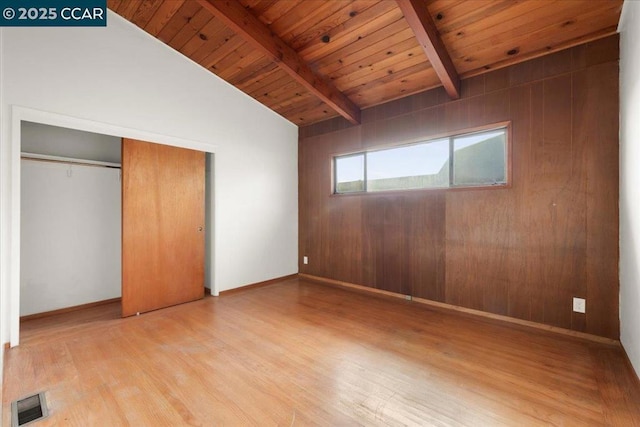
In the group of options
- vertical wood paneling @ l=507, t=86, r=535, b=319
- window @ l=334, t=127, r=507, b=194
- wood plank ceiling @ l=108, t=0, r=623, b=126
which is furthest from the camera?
window @ l=334, t=127, r=507, b=194

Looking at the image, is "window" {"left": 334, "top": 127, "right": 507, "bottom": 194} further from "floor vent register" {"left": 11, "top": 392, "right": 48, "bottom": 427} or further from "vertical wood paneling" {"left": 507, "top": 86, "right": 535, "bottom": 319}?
"floor vent register" {"left": 11, "top": 392, "right": 48, "bottom": 427}

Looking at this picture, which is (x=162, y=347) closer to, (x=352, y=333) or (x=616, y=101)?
(x=352, y=333)

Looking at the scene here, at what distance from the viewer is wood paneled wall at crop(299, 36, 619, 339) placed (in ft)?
7.84

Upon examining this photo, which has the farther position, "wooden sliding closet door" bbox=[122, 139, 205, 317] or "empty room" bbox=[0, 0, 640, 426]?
"wooden sliding closet door" bbox=[122, 139, 205, 317]

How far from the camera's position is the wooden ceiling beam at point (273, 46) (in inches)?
100

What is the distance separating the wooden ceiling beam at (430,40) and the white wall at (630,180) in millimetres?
1251

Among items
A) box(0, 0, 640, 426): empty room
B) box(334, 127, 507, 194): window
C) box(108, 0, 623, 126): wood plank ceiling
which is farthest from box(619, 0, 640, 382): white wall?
box(334, 127, 507, 194): window

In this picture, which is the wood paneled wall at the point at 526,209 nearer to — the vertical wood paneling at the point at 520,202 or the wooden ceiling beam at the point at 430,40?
the vertical wood paneling at the point at 520,202

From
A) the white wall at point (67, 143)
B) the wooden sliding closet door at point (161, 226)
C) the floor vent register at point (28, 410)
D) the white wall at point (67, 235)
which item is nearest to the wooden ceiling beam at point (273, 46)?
the wooden sliding closet door at point (161, 226)

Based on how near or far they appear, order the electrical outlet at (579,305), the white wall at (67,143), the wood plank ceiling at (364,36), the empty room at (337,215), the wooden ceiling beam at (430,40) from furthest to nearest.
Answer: the white wall at (67,143) → the electrical outlet at (579,305) → the wood plank ceiling at (364,36) → the wooden ceiling beam at (430,40) → the empty room at (337,215)

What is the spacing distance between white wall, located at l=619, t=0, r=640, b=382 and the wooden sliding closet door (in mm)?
4267

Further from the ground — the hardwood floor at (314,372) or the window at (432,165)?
the window at (432,165)

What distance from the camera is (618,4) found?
2.09 meters

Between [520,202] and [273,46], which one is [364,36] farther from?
[520,202]
